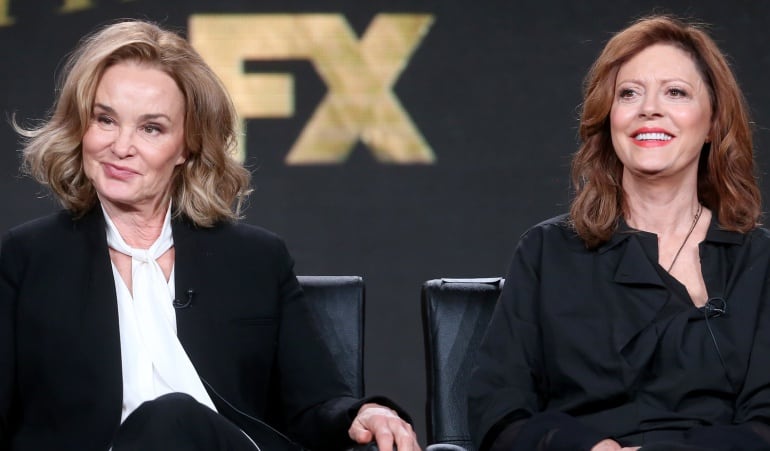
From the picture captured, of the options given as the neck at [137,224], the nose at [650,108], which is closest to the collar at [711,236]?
the nose at [650,108]

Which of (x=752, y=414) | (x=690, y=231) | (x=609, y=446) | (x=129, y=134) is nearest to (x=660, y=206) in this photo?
(x=690, y=231)

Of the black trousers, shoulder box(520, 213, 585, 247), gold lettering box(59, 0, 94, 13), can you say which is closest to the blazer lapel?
the black trousers

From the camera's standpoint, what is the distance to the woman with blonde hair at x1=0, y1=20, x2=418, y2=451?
2.73m

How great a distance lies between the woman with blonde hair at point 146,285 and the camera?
8.95 feet

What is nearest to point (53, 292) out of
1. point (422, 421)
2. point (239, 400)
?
point (239, 400)

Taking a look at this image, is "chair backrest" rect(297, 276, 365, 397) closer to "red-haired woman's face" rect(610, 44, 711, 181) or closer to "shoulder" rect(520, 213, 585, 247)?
"shoulder" rect(520, 213, 585, 247)

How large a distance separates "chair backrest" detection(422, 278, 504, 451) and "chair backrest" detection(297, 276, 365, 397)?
Answer: 0.16 meters

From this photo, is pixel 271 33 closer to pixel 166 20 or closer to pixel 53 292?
pixel 166 20

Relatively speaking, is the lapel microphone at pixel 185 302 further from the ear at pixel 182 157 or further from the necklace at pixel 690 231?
the necklace at pixel 690 231

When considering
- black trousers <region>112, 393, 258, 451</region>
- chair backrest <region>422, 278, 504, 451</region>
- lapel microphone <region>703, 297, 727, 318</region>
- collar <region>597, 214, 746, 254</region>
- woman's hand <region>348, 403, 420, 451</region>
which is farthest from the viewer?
chair backrest <region>422, 278, 504, 451</region>

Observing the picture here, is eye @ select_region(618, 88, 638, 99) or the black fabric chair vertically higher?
eye @ select_region(618, 88, 638, 99)

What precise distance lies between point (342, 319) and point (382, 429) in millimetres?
667

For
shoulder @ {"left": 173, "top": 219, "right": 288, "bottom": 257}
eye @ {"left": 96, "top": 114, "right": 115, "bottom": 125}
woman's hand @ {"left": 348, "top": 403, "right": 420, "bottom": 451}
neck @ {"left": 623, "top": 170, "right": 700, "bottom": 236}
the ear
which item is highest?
eye @ {"left": 96, "top": 114, "right": 115, "bottom": 125}

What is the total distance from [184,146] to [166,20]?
59.0 inches
